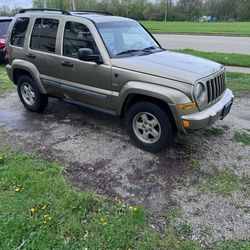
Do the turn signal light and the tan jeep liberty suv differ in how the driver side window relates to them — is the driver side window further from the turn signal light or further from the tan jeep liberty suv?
the turn signal light

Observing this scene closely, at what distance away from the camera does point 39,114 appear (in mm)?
6242

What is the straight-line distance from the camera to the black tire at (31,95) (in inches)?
236

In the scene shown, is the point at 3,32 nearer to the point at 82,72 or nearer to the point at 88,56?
the point at 82,72

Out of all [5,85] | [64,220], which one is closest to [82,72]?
[64,220]

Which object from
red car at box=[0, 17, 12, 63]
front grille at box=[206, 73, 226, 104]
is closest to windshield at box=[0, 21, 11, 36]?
red car at box=[0, 17, 12, 63]

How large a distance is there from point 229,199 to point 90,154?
6.71 ft

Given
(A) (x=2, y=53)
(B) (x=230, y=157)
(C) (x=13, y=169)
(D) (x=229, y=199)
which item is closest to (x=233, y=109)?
(B) (x=230, y=157)

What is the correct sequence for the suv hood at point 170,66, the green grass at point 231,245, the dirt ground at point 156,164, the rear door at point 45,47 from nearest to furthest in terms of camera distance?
the green grass at point 231,245 < the dirt ground at point 156,164 < the suv hood at point 170,66 < the rear door at point 45,47

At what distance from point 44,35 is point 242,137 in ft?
12.7

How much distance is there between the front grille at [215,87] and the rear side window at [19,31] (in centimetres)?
362

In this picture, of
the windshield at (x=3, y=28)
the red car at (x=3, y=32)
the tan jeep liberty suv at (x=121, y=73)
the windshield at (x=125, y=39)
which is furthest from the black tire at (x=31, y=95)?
the windshield at (x=3, y=28)

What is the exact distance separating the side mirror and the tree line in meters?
56.6

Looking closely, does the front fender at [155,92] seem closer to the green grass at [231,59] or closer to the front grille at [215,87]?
the front grille at [215,87]

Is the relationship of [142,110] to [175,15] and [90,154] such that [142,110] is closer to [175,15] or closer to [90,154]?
[90,154]
